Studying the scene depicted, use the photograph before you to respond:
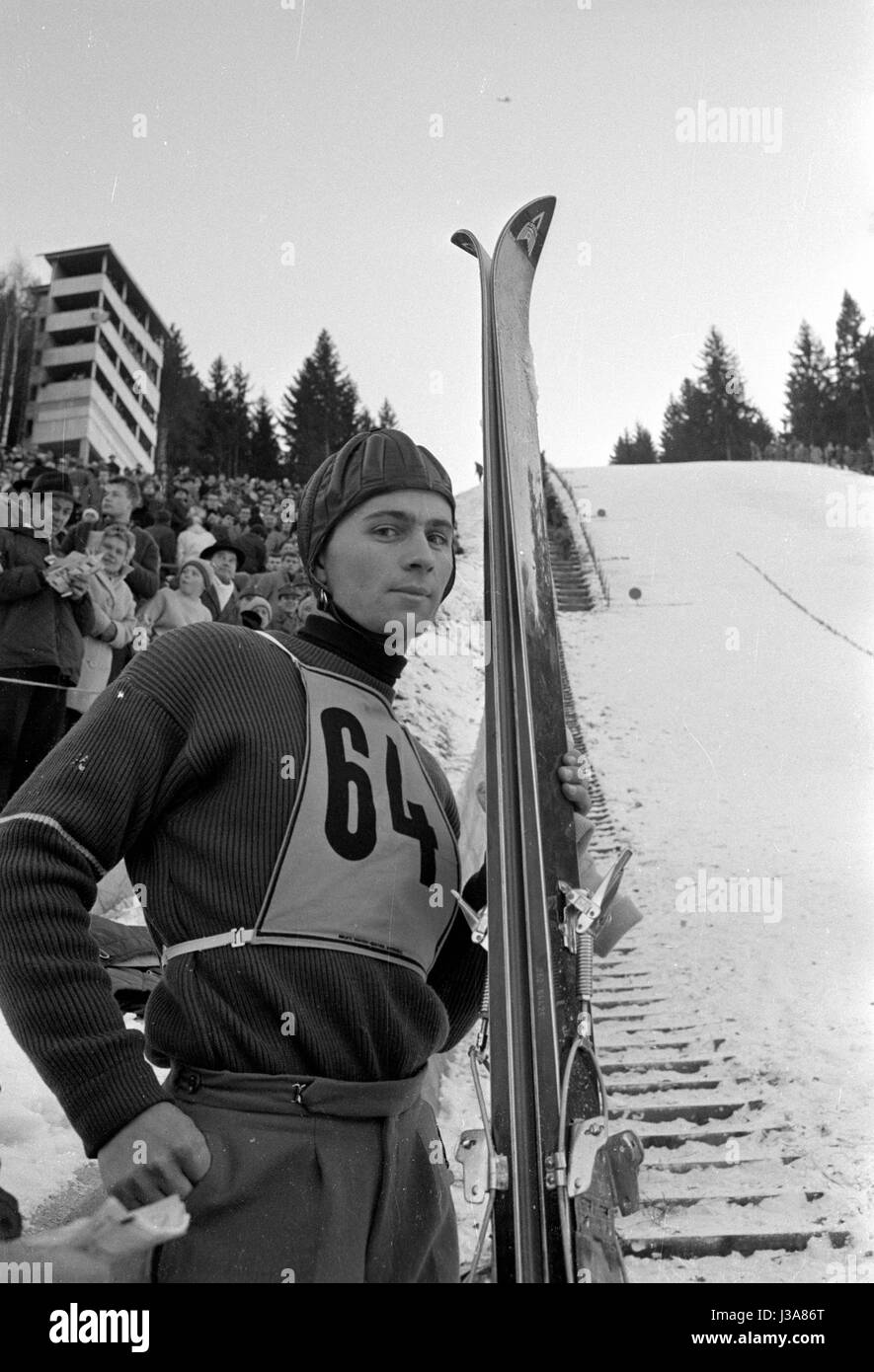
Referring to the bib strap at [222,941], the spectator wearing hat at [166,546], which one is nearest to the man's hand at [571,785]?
the bib strap at [222,941]

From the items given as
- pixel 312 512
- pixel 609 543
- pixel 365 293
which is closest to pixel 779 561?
pixel 609 543

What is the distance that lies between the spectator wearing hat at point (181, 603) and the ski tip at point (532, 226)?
2601 mm

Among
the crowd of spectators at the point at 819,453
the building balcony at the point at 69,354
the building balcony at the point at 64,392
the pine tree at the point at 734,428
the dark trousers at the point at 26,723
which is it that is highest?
the building balcony at the point at 69,354

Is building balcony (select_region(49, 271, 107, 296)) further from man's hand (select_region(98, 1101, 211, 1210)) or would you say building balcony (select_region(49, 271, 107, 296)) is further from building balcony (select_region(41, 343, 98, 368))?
building balcony (select_region(41, 343, 98, 368))

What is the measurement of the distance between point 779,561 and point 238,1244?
12.5 metres

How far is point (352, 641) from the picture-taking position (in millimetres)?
1345

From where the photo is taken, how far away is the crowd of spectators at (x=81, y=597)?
3533 mm

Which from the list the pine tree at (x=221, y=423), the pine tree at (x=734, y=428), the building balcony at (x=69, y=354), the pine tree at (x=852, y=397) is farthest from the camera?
the building balcony at (x=69, y=354)

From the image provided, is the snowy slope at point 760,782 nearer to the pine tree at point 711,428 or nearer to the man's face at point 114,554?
the man's face at point 114,554

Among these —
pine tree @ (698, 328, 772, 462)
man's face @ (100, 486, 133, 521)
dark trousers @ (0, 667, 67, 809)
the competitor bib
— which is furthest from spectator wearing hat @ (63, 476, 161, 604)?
pine tree @ (698, 328, 772, 462)

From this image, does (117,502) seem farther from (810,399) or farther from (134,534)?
(810,399)

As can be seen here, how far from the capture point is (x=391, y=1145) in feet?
3.74

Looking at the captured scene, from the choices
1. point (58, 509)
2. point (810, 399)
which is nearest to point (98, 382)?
point (810, 399)
